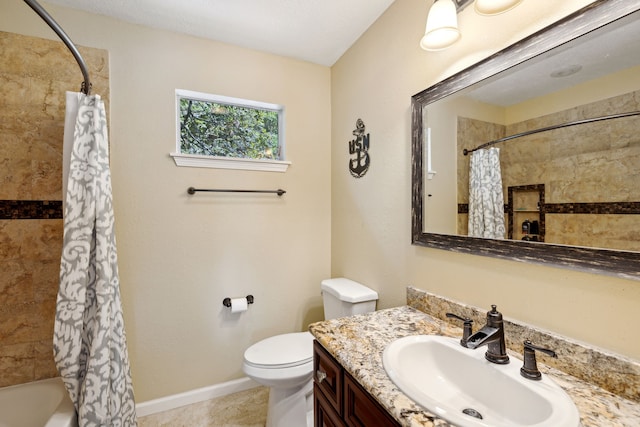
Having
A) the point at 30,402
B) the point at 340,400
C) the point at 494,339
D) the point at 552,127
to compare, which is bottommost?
the point at 30,402

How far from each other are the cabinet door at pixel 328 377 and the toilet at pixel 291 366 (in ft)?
1.32

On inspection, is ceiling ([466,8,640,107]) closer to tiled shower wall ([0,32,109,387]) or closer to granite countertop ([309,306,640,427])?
granite countertop ([309,306,640,427])

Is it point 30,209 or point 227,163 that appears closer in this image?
point 30,209

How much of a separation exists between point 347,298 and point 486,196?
0.94 metres

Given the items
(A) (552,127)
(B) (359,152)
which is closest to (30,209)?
(B) (359,152)

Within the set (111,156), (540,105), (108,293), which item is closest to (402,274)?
(540,105)

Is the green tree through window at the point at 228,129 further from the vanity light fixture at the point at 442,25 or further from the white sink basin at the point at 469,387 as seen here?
the white sink basin at the point at 469,387

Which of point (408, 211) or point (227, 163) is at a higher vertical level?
point (227, 163)

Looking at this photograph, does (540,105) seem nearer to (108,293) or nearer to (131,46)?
(108,293)

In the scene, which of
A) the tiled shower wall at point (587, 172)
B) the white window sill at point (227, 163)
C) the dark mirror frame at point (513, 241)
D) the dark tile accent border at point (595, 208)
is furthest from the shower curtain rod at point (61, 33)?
the dark tile accent border at point (595, 208)

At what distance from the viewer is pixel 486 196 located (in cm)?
114

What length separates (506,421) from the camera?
823mm

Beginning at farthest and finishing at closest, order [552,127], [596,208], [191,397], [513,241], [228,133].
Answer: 1. [228,133]
2. [191,397]
3. [513,241]
4. [552,127]
5. [596,208]

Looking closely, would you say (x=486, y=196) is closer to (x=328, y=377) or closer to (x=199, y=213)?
(x=328, y=377)
